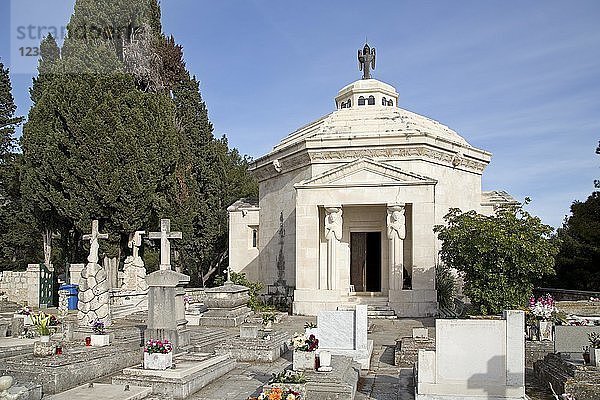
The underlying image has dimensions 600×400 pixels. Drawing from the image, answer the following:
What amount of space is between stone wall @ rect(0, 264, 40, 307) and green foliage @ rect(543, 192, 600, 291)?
76.4ft

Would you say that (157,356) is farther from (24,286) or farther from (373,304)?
(24,286)

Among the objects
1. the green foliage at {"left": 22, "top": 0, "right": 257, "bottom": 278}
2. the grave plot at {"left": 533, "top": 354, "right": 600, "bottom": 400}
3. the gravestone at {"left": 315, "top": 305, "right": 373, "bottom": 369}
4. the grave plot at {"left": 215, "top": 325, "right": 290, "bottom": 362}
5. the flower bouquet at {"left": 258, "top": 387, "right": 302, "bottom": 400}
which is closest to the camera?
the flower bouquet at {"left": 258, "top": 387, "right": 302, "bottom": 400}

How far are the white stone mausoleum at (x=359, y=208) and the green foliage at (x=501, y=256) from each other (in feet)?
8.63

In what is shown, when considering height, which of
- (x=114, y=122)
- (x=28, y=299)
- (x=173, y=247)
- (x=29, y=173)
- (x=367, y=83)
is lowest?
(x=28, y=299)

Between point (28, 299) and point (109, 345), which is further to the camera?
point (28, 299)

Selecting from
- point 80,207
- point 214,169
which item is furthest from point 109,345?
point 214,169

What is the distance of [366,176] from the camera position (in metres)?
21.8

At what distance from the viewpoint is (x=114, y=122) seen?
26391mm

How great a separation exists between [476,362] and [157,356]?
532 centimetres

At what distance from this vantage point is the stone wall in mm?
27422

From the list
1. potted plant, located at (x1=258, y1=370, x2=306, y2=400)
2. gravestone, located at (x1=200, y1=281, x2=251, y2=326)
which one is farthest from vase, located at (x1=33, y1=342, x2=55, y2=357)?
gravestone, located at (x1=200, y1=281, x2=251, y2=326)

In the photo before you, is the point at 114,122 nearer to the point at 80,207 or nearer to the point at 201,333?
the point at 80,207

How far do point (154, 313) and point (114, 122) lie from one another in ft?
51.5

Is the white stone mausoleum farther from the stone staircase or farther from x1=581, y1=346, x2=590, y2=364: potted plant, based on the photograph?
x1=581, y1=346, x2=590, y2=364: potted plant
